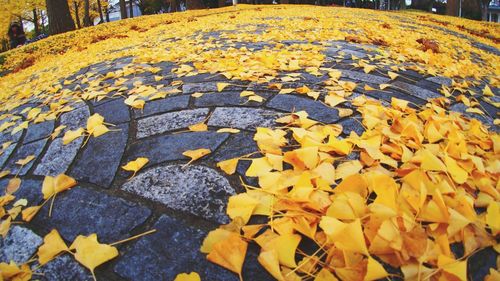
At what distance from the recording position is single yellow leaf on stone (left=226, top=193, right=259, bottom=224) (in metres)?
1.19

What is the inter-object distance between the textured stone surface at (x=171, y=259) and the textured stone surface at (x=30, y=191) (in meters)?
0.66

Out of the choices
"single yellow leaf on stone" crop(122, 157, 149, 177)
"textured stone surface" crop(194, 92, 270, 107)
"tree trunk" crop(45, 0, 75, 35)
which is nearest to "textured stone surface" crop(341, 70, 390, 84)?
"textured stone surface" crop(194, 92, 270, 107)

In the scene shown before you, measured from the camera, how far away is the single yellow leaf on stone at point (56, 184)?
4.74 ft

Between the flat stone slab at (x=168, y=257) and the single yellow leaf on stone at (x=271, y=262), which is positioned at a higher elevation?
the single yellow leaf on stone at (x=271, y=262)

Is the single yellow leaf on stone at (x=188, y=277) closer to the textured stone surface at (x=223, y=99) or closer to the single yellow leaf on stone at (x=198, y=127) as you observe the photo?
the single yellow leaf on stone at (x=198, y=127)

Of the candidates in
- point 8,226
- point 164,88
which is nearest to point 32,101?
point 164,88

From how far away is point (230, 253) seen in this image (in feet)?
3.41

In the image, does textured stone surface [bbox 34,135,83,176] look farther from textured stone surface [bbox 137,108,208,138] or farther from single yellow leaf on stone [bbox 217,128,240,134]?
single yellow leaf on stone [bbox 217,128,240,134]

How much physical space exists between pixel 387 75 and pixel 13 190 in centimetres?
292

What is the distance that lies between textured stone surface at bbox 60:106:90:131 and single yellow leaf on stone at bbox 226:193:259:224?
1.34 m

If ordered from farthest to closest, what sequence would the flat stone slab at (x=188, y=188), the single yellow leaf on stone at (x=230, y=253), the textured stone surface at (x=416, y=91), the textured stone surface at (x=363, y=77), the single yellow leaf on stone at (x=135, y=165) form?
the textured stone surface at (x=363, y=77), the textured stone surface at (x=416, y=91), the single yellow leaf on stone at (x=135, y=165), the flat stone slab at (x=188, y=188), the single yellow leaf on stone at (x=230, y=253)

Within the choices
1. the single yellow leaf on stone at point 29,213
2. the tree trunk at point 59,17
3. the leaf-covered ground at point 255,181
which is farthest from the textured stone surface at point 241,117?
the tree trunk at point 59,17


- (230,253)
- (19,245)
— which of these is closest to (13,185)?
(19,245)

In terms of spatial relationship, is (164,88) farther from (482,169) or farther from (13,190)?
(482,169)
